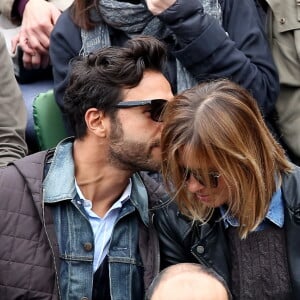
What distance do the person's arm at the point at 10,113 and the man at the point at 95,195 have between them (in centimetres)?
43

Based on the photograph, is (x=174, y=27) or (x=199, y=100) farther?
(x=174, y=27)

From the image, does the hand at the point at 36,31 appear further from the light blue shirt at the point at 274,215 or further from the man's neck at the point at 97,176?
the light blue shirt at the point at 274,215

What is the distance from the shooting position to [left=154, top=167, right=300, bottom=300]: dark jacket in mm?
2359

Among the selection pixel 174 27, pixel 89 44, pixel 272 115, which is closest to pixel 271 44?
pixel 272 115

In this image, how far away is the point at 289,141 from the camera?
3008 millimetres

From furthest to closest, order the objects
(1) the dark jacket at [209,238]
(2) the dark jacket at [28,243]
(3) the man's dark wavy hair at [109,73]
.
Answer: (3) the man's dark wavy hair at [109,73] → (2) the dark jacket at [28,243] → (1) the dark jacket at [209,238]

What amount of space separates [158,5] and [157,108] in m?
0.39

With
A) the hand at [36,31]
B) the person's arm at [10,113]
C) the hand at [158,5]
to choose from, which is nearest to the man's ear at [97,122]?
the hand at [158,5]

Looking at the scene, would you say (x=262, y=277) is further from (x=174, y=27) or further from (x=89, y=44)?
(x=89, y=44)

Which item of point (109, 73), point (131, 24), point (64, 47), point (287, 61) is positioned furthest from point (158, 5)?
point (287, 61)

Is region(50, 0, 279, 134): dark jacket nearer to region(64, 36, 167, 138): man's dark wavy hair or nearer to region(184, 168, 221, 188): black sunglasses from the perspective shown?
region(64, 36, 167, 138): man's dark wavy hair

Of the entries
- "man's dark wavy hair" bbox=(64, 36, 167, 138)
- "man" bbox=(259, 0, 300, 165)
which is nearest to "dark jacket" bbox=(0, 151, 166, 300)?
"man's dark wavy hair" bbox=(64, 36, 167, 138)

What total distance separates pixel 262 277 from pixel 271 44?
99 centimetres

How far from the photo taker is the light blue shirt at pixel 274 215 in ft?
7.78
